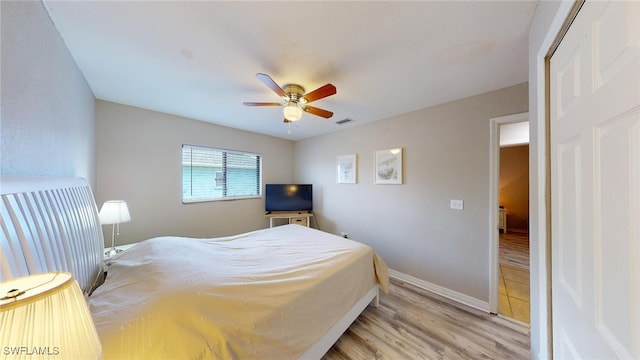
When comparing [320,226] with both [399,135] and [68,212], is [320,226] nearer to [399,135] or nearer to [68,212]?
[399,135]

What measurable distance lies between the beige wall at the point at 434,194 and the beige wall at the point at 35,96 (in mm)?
3089

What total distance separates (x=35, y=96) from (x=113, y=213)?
52.3 inches

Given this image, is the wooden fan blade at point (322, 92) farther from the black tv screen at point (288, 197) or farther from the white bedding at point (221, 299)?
the black tv screen at point (288, 197)

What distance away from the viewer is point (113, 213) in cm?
191

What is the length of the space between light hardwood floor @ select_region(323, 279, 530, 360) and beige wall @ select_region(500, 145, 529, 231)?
4.46 metres

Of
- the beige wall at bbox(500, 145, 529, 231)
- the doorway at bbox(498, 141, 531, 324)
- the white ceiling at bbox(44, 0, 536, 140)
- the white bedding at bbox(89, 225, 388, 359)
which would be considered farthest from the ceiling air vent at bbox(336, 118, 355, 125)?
the beige wall at bbox(500, 145, 529, 231)

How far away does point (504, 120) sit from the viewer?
78.5 inches

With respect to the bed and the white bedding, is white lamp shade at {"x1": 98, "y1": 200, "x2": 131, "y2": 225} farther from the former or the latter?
the white bedding

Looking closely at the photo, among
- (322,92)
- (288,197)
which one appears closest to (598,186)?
(322,92)

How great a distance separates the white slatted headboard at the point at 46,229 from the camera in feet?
2.11

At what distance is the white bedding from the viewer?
0.94m

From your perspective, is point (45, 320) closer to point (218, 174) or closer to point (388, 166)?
point (388, 166)

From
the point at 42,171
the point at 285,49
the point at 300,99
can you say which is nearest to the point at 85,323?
the point at 42,171

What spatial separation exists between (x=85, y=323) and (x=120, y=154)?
2816mm
